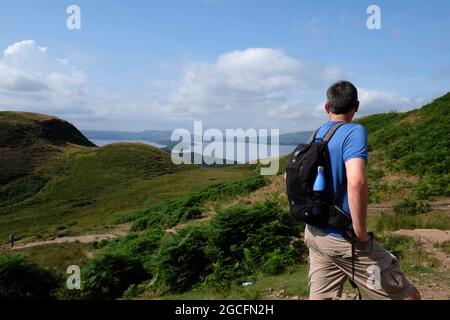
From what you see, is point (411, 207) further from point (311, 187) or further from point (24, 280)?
point (311, 187)

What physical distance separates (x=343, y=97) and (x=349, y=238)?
131 centimetres

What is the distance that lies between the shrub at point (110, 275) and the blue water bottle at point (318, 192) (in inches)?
301

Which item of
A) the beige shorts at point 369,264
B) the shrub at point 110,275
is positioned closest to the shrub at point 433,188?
the shrub at point 110,275

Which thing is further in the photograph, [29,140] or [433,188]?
[29,140]

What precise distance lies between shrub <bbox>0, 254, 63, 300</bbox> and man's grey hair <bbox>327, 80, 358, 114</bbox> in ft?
29.2

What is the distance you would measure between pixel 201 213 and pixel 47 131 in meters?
95.5

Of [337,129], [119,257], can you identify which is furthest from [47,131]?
[337,129]

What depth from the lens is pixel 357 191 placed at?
3.56m

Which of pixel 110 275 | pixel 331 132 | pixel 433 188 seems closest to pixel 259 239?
pixel 110 275

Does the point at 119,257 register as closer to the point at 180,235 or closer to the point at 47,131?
the point at 180,235

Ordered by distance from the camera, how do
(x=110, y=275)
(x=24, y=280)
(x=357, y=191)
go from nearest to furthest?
(x=357, y=191)
(x=24, y=280)
(x=110, y=275)

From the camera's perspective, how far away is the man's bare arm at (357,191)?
356 centimetres
